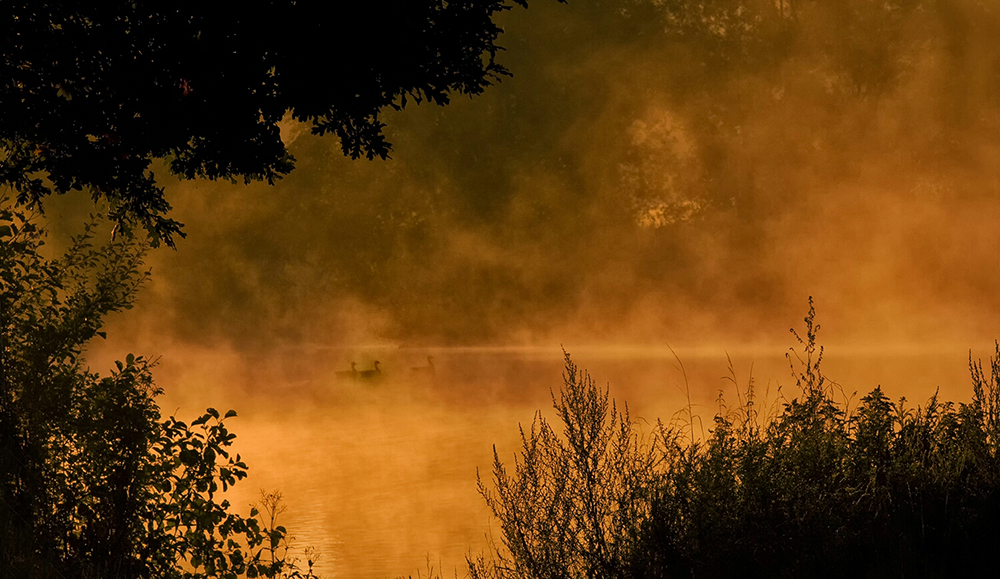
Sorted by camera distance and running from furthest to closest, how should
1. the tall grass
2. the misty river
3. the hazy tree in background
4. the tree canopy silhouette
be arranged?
the misty river
the hazy tree in background
the tall grass
the tree canopy silhouette

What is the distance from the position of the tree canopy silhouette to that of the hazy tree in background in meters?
0.81

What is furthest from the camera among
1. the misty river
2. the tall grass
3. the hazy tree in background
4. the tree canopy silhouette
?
the misty river

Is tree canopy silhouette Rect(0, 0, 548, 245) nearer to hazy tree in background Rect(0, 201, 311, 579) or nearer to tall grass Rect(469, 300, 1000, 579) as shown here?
hazy tree in background Rect(0, 201, 311, 579)

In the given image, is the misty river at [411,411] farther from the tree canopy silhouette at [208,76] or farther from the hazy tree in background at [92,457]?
the tree canopy silhouette at [208,76]

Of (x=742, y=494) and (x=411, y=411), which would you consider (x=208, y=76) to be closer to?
→ (x=742, y=494)

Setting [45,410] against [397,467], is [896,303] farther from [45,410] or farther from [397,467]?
[45,410]

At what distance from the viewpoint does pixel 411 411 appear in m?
36.4

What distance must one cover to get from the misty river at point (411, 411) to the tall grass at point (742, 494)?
95 centimetres

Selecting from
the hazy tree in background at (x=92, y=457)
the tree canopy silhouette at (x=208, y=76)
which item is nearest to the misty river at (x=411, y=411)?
the hazy tree in background at (x=92, y=457)

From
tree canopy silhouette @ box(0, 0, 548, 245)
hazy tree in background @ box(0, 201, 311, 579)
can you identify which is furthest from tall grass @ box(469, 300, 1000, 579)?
tree canopy silhouette @ box(0, 0, 548, 245)

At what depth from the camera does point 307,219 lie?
6994cm

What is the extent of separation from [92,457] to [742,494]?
4.83 metres

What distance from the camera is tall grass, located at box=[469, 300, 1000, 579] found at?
6.19m

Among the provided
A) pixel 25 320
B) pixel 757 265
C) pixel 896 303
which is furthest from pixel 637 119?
pixel 25 320
